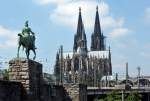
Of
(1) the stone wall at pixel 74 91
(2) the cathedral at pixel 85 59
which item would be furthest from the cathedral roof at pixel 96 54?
(1) the stone wall at pixel 74 91

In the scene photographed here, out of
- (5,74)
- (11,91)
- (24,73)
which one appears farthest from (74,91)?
(11,91)

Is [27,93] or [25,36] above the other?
[25,36]

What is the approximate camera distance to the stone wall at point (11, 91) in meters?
21.8

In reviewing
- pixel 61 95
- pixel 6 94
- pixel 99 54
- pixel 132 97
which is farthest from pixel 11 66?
pixel 99 54

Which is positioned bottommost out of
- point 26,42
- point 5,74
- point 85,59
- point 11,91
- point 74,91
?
point 74,91

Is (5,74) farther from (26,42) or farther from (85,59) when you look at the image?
(85,59)

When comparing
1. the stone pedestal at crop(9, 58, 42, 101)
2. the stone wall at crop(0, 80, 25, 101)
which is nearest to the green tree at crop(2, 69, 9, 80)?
the stone pedestal at crop(9, 58, 42, 101)

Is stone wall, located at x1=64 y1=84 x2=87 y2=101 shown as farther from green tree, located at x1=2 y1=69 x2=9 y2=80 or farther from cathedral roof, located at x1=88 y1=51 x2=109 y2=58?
cathedral roof, located at x1=88 y1=51 x2=109 y2=58

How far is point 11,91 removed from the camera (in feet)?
74.0

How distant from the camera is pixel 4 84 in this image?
863 inches

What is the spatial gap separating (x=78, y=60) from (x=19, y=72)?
514 feet

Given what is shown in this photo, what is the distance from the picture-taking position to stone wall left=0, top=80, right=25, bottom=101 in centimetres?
2181

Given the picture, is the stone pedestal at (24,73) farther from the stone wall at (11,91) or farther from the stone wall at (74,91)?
the stone wall at (74,91)

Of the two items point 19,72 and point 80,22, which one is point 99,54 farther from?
point 19,72
